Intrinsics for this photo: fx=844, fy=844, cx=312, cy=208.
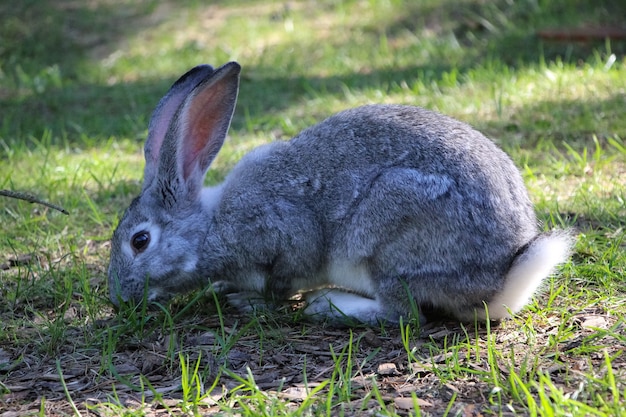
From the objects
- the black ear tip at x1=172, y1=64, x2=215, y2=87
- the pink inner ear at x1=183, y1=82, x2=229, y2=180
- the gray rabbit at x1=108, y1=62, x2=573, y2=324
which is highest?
the black ear tip at x1=172, y1=64, x2=215, y2=87

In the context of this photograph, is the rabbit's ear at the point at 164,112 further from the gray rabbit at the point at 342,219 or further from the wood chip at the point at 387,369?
the wood chip at the point at 387,369

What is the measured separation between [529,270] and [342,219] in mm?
988

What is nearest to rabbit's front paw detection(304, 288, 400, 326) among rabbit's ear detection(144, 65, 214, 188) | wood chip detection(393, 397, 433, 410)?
wood chip detection(393, 397, 433, 410)

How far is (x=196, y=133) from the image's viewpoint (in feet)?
15.5

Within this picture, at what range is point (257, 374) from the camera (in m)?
3.78

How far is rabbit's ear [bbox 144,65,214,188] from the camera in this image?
4.89 m

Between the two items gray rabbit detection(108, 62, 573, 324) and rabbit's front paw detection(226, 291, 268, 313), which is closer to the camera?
gray rabbit detection(108, 62, 573, 324)

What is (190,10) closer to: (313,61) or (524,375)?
(313,61)

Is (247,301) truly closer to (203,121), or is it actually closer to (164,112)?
(203,121)

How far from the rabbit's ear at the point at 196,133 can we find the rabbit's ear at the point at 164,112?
22 cm

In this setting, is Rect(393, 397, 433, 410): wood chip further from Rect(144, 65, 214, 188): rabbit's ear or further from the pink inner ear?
Rect(144, 65, 214, 188): rabbit's ear

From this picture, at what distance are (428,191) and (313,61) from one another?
5194mm

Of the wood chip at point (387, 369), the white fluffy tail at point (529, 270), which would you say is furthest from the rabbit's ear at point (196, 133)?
the white fluffy tail at point (529, 270)

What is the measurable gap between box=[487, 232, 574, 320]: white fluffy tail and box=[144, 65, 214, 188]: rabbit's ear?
81.4 inches
